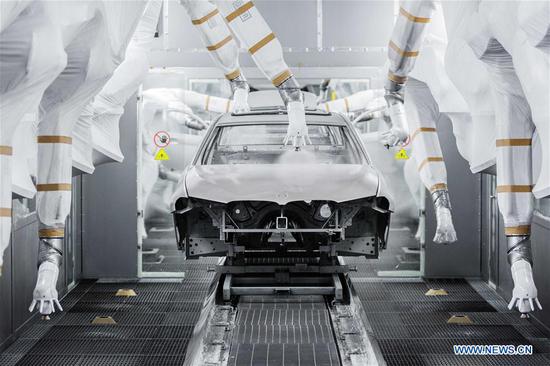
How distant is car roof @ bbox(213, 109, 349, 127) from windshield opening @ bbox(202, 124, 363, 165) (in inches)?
2.3

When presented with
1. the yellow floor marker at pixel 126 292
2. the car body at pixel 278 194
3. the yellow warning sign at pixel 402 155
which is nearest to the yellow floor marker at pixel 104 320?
the yellow floor marker at pixel 126 292

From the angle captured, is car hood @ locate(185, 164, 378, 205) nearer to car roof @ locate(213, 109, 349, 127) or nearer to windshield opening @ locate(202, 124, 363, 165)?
windshield opening @ locate(202, 124, 363, 165)

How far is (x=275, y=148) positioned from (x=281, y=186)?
3.95 feet

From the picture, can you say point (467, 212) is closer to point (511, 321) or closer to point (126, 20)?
point (511, 321)

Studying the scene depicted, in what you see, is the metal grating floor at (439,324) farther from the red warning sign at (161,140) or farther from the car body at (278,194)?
the red warning sign at (161,140)

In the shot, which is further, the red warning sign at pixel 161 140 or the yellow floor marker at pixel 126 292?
the red warning sign at pixel 161 140

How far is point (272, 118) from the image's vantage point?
634 cm

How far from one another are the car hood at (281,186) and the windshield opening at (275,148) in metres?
0.55

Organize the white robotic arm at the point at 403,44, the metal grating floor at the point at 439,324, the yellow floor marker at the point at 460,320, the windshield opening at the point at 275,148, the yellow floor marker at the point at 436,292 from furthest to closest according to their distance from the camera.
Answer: the yellow floor marker at the point at 436,292 → the yellow floor marker at the point at 460,320 → the windshield opening at the point at 275,148 → the metal grating floor at the point at 439,324 → the white robotic arm at the point at 403,44

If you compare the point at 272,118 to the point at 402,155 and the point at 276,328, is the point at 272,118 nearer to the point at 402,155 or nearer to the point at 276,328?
the point at 276,328

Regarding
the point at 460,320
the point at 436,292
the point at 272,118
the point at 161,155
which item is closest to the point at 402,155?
the point at 436,292

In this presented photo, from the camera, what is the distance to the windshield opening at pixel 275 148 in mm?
6121

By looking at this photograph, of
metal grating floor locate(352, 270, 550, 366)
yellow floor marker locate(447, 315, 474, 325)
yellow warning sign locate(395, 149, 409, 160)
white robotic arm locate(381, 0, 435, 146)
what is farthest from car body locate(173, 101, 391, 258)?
yellow warning sign locate(395, 149, 409, 160)

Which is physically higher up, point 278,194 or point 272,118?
point 272,118
